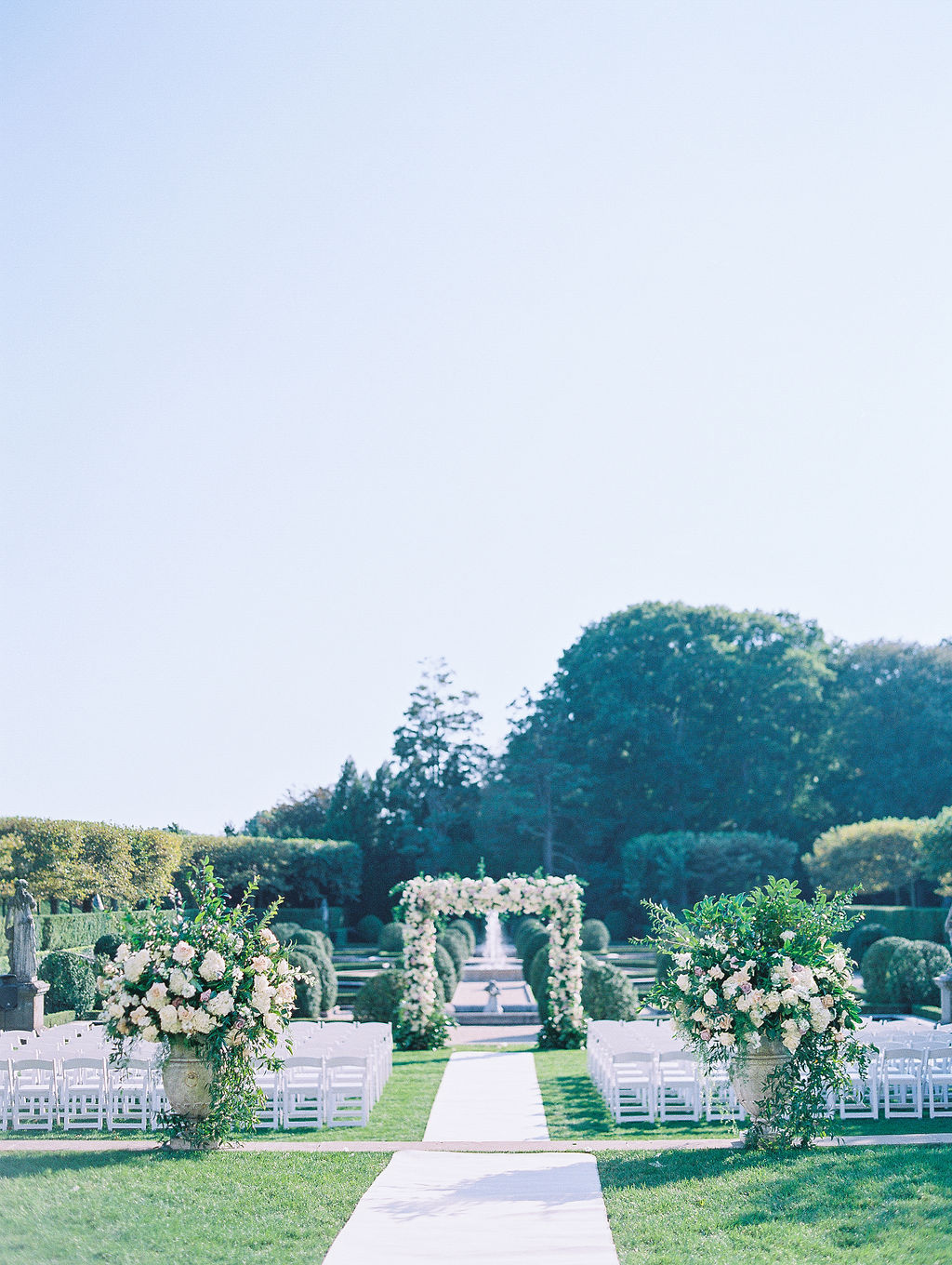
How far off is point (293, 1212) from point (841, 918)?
486 cm

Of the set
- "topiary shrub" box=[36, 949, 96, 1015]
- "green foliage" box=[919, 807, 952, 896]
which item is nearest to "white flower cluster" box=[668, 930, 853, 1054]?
"topiary shrub" box=[36, 949, 96, 1015]

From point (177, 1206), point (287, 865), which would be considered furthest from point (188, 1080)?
point (287, 865)

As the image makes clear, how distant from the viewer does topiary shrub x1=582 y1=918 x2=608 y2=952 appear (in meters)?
40.1

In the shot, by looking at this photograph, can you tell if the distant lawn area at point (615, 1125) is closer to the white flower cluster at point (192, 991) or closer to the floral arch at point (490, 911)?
the white flower cluster at point (192, 991)

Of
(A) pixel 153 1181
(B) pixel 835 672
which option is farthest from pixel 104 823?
(B) pixel 835 672

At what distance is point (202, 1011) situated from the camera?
9.87 metres

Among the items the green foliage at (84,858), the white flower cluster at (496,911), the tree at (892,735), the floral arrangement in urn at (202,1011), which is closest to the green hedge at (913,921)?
the tree at (892,735)

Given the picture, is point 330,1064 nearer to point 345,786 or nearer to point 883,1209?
point 883,1209

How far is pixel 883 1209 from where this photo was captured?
809 cm

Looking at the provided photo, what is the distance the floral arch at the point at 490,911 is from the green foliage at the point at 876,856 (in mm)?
21412

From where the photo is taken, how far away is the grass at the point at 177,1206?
7.11 m

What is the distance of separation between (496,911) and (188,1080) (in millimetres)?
13071

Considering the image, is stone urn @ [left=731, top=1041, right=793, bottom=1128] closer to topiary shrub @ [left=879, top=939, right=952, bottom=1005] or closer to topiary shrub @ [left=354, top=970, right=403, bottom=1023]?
topiary shrub @ [left=354, top=970, right=403, bottom=1023]

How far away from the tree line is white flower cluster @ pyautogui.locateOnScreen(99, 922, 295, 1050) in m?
41.9
